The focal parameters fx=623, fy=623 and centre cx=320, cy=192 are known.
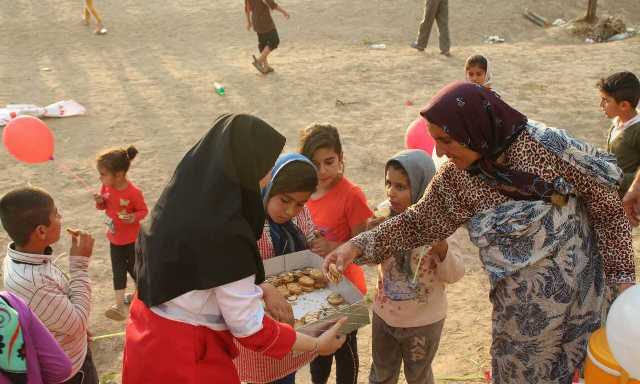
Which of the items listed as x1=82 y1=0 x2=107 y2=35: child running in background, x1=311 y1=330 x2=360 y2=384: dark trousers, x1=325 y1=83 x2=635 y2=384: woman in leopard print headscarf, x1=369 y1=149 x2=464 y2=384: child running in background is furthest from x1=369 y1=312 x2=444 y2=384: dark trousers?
x1=82 y1=0 x2=107 y2=35: child running in background

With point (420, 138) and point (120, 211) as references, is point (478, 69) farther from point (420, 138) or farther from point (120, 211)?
point (120, 211)

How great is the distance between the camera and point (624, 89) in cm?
448

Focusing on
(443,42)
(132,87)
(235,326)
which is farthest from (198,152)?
(443,42)

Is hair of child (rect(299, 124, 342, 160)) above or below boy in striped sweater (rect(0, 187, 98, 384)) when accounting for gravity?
above

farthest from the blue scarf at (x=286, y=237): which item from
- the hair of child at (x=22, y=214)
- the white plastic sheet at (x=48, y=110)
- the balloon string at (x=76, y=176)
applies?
the white plastic sheet at (x=48, y=110)

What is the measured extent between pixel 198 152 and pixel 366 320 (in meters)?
1.14

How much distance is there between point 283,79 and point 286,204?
316 inches

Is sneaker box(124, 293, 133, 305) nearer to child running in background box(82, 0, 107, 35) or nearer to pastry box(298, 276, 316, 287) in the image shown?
pastry box(298, 276, 316, 287)

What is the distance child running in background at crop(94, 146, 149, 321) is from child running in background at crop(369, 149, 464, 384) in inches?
82.2

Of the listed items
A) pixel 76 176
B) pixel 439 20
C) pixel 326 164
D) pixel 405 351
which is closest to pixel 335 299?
pixel 405 351

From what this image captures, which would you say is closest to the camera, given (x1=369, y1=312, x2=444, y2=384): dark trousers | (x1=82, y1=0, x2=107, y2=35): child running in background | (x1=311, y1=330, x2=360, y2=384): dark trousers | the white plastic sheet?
(x1=369, y1=312, x2=444, y2=384): dark trousers

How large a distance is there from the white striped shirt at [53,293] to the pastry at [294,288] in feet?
3.20

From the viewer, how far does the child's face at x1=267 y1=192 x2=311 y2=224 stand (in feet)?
9.61

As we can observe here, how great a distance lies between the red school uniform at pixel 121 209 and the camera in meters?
4.56
